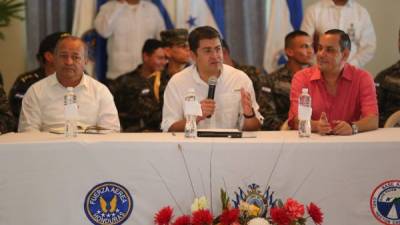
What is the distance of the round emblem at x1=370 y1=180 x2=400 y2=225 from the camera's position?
2.97 meters

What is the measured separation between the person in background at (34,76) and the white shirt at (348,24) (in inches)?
84.9

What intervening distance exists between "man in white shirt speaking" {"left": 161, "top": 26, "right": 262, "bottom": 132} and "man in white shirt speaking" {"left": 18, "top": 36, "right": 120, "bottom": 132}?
0.37 meters

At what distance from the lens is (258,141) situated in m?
2.98

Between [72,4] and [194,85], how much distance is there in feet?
7.45

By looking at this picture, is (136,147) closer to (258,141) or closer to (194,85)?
(258,141)

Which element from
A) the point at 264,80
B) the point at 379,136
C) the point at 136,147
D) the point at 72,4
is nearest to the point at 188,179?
the point at 136,147

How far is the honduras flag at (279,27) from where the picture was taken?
5.76 meters

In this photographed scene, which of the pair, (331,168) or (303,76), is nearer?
(331,168)

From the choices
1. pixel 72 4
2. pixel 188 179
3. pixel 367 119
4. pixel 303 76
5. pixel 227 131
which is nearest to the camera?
pixel 188 179

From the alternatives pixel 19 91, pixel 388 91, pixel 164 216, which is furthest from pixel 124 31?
pixel 164 216

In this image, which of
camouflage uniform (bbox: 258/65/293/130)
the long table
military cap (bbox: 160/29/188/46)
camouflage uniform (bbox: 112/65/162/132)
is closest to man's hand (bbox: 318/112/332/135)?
the long table

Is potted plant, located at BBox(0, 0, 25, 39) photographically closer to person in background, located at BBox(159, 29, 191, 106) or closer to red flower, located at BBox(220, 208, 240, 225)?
person in background, located at BBox(159, 29, 191, 106)

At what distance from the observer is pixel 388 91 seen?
5176 millimetres

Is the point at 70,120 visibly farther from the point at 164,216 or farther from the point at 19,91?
the point at 19,91
